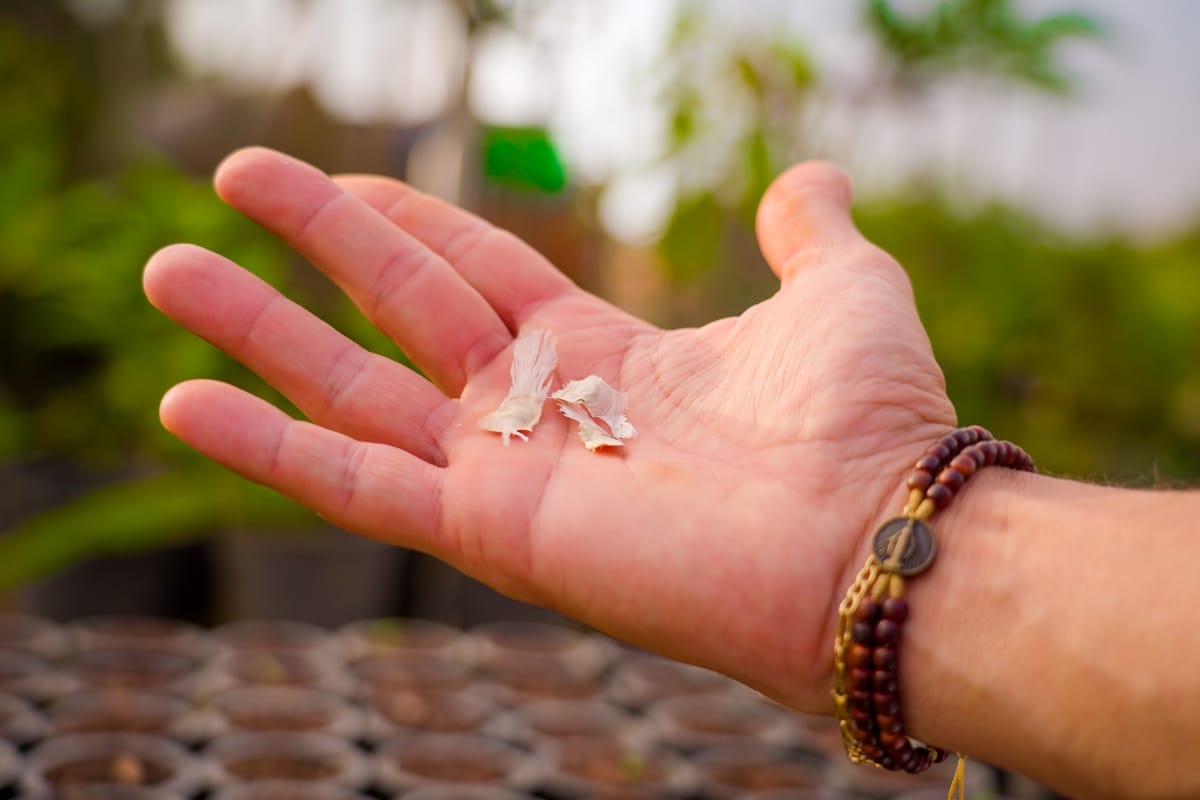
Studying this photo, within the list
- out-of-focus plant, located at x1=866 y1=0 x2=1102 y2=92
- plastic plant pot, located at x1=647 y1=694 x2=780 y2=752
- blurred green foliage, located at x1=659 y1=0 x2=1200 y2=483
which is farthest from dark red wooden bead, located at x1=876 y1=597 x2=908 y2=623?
out-of-focus plant, located at x1=866 y1=0 x2=1102 y2=92

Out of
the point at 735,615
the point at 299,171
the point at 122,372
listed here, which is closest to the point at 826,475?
the point at 735,615

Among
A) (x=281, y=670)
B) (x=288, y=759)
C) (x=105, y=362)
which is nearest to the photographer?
(x=288, y=759)

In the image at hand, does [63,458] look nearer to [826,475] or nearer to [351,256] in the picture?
[351,256]

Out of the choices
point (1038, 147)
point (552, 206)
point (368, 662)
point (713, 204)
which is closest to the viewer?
point (368, 662)

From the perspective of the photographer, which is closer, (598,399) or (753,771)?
(598,399)

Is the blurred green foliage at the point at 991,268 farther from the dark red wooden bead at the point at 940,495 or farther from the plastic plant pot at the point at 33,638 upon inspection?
the dark red wooden bead at the point at 940,495

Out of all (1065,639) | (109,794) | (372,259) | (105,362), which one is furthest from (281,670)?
(105,362)

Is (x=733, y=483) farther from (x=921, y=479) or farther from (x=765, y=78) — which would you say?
(x=765, y=78)
